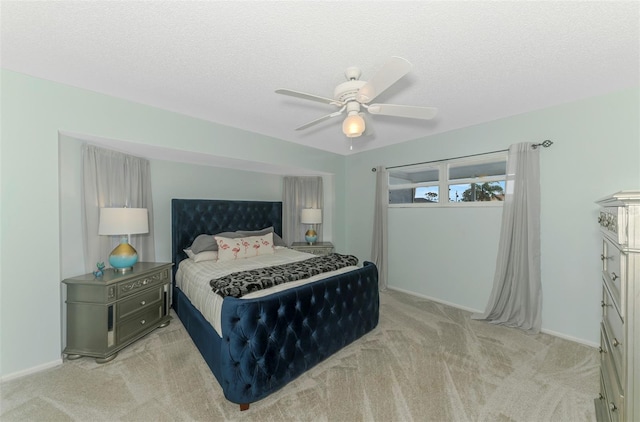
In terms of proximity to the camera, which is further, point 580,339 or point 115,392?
point 580,339

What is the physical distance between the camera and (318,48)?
5.87 feet

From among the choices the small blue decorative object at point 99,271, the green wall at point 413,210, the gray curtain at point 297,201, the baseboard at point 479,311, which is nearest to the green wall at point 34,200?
the green wall at point 413,210

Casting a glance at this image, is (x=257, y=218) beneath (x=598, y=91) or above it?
beneath

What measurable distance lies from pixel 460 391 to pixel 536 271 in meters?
1.81

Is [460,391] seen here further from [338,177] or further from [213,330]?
[338,177]

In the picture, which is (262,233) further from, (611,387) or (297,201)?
(611,387)

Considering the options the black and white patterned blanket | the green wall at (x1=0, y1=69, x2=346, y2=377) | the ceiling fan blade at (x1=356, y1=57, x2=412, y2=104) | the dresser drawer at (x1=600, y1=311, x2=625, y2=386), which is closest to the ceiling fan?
the ceiling fan blade at (x1=356, y1=57, x2=412, y2=104)

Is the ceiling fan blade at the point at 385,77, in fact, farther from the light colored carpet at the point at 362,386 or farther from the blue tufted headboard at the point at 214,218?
the blue tufted headboard at the point at 214,218

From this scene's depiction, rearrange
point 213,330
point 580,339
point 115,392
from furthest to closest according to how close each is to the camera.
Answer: point 580,339 → point 213,330 → point 115,392

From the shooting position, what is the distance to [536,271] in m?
2.96

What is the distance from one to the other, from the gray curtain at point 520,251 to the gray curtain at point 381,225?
1599 mm

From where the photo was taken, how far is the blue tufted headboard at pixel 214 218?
3.73m

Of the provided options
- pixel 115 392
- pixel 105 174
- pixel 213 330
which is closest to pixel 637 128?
pixel 213 330

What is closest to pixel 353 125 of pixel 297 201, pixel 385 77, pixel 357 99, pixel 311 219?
pixel 357 99
